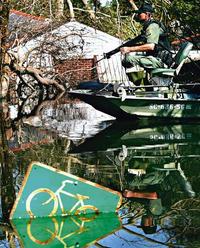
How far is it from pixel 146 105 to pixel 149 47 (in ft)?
4.23

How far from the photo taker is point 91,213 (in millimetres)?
6309

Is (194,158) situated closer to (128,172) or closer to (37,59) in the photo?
(128,172)

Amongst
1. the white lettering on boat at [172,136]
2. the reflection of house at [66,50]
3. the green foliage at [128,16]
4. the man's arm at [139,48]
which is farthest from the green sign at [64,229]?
the reflection of house at [66,50]

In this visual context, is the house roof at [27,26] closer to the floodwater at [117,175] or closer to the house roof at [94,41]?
the house roof at [94,41]

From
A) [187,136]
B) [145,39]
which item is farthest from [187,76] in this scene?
[187,136]

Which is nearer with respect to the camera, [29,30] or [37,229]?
[37,229]

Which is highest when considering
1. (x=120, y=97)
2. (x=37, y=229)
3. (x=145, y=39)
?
(x=145, y=39)

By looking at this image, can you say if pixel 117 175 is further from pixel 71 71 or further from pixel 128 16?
pixel 71 71

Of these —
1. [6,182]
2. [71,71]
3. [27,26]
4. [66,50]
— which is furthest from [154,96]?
[66,50]

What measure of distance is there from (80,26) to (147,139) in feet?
52.0

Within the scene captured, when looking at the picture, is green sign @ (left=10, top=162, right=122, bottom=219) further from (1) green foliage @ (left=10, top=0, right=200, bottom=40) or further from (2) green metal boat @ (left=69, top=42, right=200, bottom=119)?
(1) green foliage @ (left=10, top=0, right=200, bottom=40)

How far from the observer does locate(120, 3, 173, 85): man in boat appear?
1339 centimetres

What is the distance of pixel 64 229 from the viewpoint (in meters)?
5.95

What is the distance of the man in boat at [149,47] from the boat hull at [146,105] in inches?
29.6
